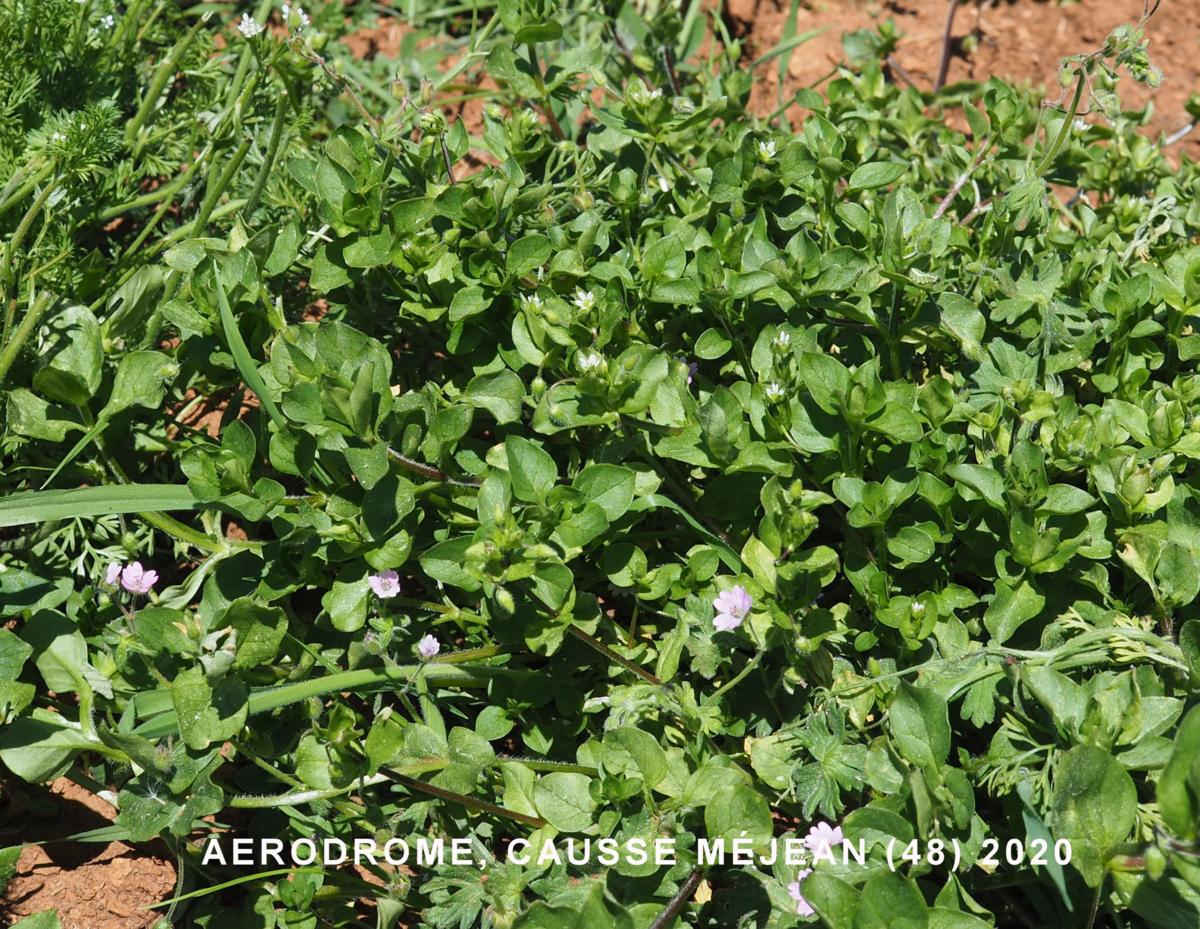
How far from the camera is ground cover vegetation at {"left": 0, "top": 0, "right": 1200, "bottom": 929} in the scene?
6.14 ft

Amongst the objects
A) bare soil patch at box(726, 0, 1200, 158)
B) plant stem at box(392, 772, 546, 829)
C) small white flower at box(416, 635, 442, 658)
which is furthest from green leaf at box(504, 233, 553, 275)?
bare soil patch at box(726, 0, 1200, 158)

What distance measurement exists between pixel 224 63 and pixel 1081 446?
246cm

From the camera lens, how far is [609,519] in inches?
78.3

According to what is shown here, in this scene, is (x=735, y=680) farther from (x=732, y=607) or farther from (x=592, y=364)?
(x=592, y=364)

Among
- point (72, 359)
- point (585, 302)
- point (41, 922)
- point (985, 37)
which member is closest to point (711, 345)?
point (585, 302)

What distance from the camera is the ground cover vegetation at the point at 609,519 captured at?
6.14ft

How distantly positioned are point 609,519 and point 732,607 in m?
0.26

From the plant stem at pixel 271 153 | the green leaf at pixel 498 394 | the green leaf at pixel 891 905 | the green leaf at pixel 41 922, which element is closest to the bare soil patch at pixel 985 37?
the plant stem at pixel 271 153

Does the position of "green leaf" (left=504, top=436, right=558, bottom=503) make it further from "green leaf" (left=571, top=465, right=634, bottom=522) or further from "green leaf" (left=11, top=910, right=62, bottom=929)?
"green leaf" (left=11, top=910, right=62, bottom=929)

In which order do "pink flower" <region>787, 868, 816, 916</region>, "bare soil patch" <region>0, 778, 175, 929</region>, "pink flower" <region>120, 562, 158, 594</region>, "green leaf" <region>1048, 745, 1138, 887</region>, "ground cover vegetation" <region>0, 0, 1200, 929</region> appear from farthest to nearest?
"bare soil patch" <region>0, 778, 175, 929</region>, "pink flower" <region>120, 562, 158, 594</region>, "ground cover vegetation" <region>0, 0, 1200, 929</region>, "pink flower" <region>787, 868, 816, 916</region>, "green leaf" <region>1048, 745, 1138, 887</region>

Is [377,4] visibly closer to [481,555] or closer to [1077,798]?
[481,555]

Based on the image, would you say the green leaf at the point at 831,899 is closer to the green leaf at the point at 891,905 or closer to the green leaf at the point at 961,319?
the green leaf at the point at 891,905

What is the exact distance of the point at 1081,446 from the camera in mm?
2020

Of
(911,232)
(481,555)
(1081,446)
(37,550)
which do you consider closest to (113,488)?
(37,550)
